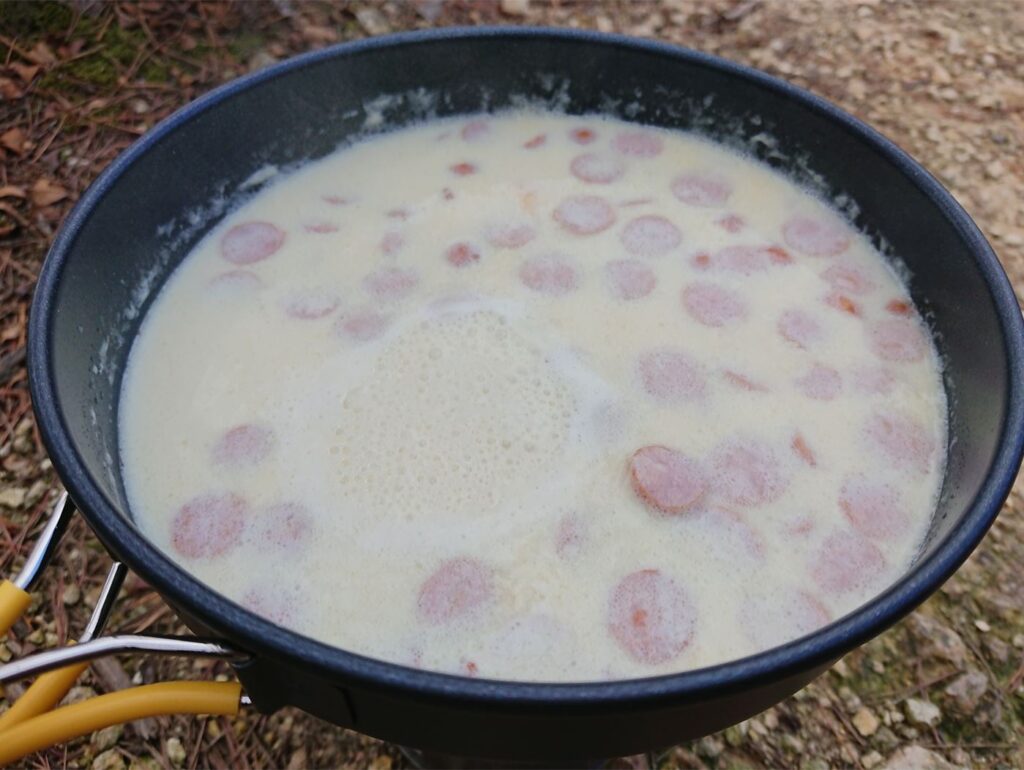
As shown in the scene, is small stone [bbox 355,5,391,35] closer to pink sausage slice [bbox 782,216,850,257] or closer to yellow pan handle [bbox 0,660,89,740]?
pink sausage slice [bbox 782,216,850,257]

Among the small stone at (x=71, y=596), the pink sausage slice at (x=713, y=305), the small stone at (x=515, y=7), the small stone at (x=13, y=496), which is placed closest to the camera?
the pink sausage slice at (x=713, y=305)

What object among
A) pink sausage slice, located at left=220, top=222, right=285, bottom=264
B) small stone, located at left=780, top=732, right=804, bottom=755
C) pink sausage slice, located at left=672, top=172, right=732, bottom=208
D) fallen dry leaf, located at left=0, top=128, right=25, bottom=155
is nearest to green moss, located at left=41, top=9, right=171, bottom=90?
fallen dry leaf, located at left=0, top=128, right=25, bottom=155

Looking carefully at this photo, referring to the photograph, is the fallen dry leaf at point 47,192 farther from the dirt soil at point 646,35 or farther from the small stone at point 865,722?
the small stone at point 865,722

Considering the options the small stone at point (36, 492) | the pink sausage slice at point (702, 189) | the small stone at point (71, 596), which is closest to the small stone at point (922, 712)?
the pink sausage slice at point (702, 189)

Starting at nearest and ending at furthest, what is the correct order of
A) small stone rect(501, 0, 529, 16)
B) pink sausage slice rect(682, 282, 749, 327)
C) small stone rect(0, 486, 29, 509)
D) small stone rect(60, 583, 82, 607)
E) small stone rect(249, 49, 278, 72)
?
pink sausage slice rect(682, 282, 749, 327), small stone rect(60, 583, 82, 607), small stone rect(0, 486, 29, 509), small stone rect(249, 49, 278, 72), small stone rect(501, 0, 529, 16)

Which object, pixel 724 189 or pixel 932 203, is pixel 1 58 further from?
pixel 932 203

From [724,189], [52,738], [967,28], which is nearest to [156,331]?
[52,738]
